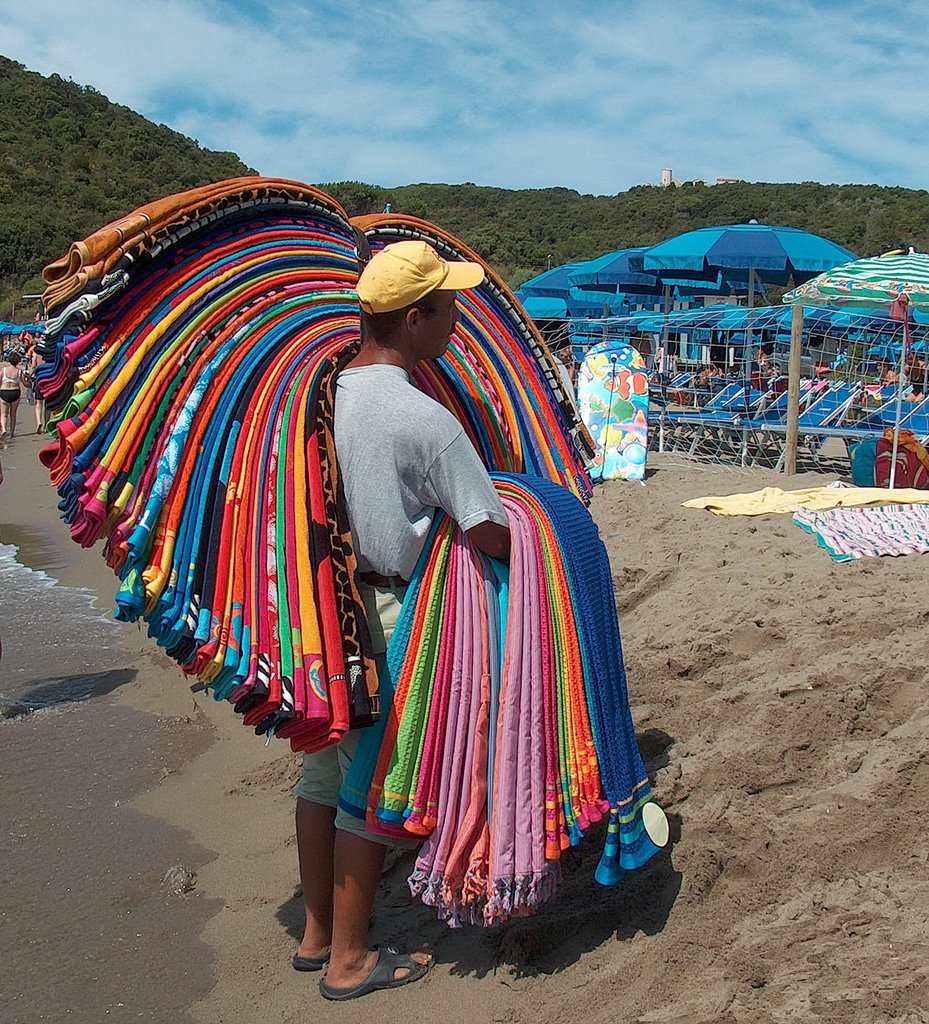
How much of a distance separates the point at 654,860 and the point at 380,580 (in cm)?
107

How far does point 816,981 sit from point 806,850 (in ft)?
1.64

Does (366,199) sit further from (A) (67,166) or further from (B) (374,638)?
(B) (374,638)

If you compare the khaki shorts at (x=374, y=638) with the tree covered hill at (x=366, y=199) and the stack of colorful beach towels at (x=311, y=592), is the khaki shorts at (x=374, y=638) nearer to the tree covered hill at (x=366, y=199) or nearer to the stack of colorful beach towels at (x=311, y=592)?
the stack of colorful beach towels at (x=311, y=592)

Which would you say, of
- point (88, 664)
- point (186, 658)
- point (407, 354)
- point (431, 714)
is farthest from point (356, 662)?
point (88, 664)

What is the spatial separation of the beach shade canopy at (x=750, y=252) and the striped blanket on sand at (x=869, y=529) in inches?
269

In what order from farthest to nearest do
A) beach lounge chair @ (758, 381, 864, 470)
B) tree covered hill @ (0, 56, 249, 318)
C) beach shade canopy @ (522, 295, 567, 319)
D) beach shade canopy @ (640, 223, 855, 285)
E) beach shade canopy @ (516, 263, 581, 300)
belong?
tree covered hill @ (0, 56, 249, 318) < beach shade canopy @ (522, 295, 567, 319) < beach shade canopy @ (516, 263, 581, 300) < beach shade canopy @ (640, 223, 855, 285) < beach lounge chair @ (758, 381, 864, 470)

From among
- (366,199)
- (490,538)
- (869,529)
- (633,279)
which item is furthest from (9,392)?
(366,199)

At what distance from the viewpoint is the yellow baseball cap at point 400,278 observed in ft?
7.22

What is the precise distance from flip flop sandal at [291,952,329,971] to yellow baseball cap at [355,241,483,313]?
1.55 m

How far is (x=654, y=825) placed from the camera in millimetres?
2312

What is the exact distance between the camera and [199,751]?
13.9 ft

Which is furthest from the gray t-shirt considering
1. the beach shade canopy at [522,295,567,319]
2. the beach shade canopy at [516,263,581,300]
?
the beach shade canopy at [522,295,567,319]

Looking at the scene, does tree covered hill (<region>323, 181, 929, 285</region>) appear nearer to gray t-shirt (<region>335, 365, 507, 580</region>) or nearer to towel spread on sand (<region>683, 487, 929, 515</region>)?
towel spread on sand (<region>683, 487, 929, 515</region>)

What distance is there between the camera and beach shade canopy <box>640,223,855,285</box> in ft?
40.3
